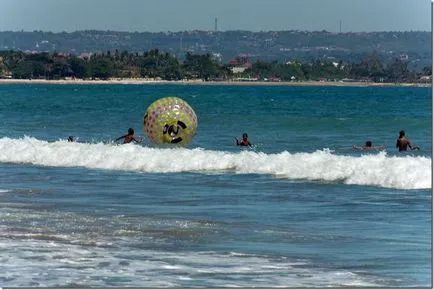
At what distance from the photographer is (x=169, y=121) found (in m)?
27.7

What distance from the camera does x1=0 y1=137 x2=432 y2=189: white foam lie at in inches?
901

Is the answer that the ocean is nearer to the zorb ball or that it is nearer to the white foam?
the white foam

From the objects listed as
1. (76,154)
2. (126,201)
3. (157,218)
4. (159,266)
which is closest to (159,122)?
(76,154)

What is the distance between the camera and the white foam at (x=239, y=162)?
22891 millimetres

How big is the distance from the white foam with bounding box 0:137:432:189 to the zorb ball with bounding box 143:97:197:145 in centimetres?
31

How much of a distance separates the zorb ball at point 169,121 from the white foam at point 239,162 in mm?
313

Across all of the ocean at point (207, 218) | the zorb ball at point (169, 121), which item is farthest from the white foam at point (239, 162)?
the zorb ball at point (169, 121)

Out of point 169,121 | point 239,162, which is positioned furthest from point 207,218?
point 169,121

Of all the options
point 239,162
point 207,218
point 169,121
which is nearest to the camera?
point 207,218

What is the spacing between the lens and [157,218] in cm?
1747

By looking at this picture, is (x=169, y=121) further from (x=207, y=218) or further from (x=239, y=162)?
(x=207, y=218)

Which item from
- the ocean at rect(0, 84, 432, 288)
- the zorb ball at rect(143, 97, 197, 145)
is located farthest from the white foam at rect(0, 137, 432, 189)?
the zorb ball at rect(143, 97, 197, 145)

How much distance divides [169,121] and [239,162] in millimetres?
2064

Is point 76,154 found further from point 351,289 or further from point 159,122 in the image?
point 351,289
